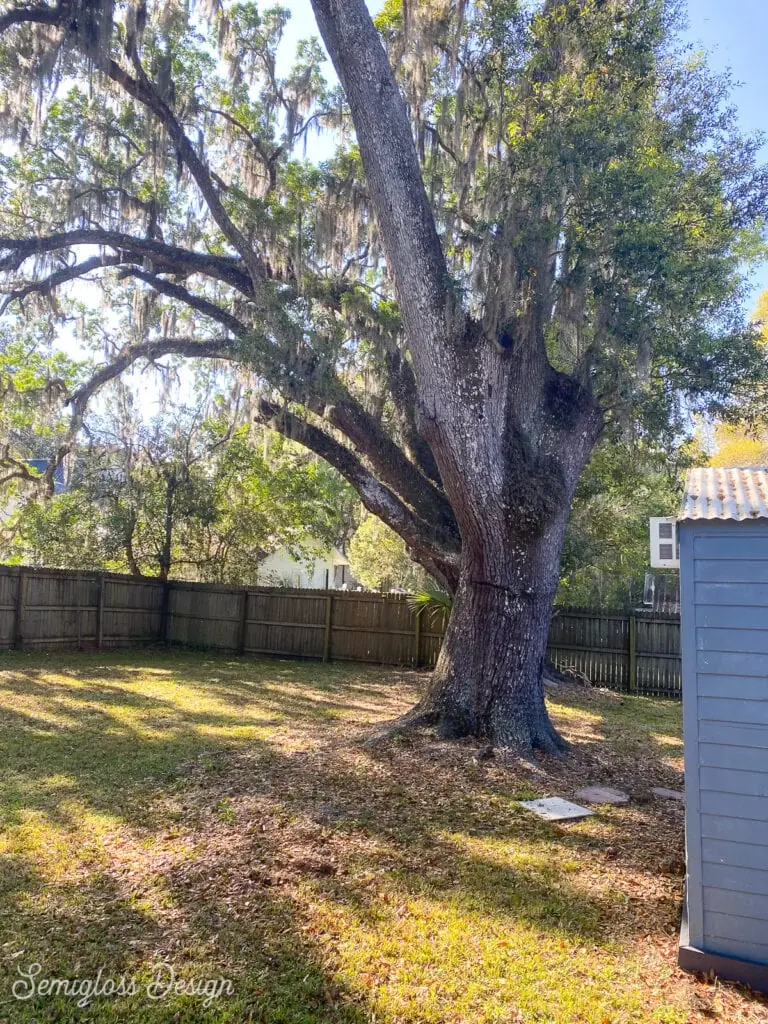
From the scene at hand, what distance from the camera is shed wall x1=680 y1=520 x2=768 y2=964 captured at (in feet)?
9.20

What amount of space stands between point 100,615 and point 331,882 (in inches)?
429

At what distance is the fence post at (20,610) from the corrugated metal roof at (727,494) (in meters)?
11.3

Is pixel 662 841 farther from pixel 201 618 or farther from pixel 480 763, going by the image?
pixel 201 618

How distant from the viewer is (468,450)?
609cm

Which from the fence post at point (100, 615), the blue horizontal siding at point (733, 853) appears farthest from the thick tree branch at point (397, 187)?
the fence post at point (100, 615)

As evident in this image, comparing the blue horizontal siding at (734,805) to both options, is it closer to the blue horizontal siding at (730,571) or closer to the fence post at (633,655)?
the blue horizontal siding at (730,571)

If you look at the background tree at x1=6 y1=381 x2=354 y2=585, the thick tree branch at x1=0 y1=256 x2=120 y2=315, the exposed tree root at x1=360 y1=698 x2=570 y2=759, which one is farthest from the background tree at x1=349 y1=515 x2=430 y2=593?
the exposed tree root at x1=360 y1=698 x2=570 y2=759

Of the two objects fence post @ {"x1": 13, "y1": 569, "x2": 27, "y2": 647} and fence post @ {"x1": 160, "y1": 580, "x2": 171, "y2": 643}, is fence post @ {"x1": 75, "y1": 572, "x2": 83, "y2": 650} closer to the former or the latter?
fence post @ {"x1": 13, "y1": 569, "x2": 27, "y2": 647}

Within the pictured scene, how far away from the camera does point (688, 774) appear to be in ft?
9.63

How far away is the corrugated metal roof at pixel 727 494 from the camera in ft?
9.68

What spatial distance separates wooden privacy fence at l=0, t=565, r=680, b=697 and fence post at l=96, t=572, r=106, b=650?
19 millimetres

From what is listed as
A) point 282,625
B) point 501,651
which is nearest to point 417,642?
point 282,625

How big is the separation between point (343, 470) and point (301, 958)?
630cm

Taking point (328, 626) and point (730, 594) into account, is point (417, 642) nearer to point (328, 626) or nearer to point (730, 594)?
point (328, 626)
